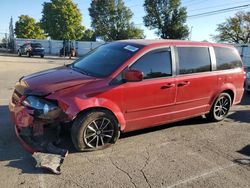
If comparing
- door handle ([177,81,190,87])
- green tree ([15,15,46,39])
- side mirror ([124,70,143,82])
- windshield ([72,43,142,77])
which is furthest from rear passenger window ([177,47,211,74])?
green tree ([15,15,46,39])

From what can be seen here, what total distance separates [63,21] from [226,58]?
53285 mm

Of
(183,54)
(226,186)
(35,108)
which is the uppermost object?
(183,54)

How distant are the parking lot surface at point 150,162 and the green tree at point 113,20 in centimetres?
5517

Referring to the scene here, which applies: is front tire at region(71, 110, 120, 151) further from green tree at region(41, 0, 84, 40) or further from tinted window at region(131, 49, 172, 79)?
green tree at region(41, 0, 84, 40)

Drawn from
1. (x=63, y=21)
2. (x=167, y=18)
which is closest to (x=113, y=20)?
(x=63, y=21)

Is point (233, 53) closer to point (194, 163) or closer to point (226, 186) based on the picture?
point (194, 163)

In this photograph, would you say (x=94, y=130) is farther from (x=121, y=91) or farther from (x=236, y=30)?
(x=236, y=30)

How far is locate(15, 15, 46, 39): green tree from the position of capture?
6366 cm

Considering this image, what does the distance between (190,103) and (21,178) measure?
11.4 ft

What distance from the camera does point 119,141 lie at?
5.43 meters

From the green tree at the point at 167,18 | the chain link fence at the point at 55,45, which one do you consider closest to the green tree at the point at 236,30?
the green tree at the point at 167,18

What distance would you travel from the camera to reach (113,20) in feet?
198

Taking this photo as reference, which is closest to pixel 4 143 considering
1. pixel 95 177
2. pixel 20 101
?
pixel 20 101

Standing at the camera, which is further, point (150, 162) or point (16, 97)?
point (16, 97)
